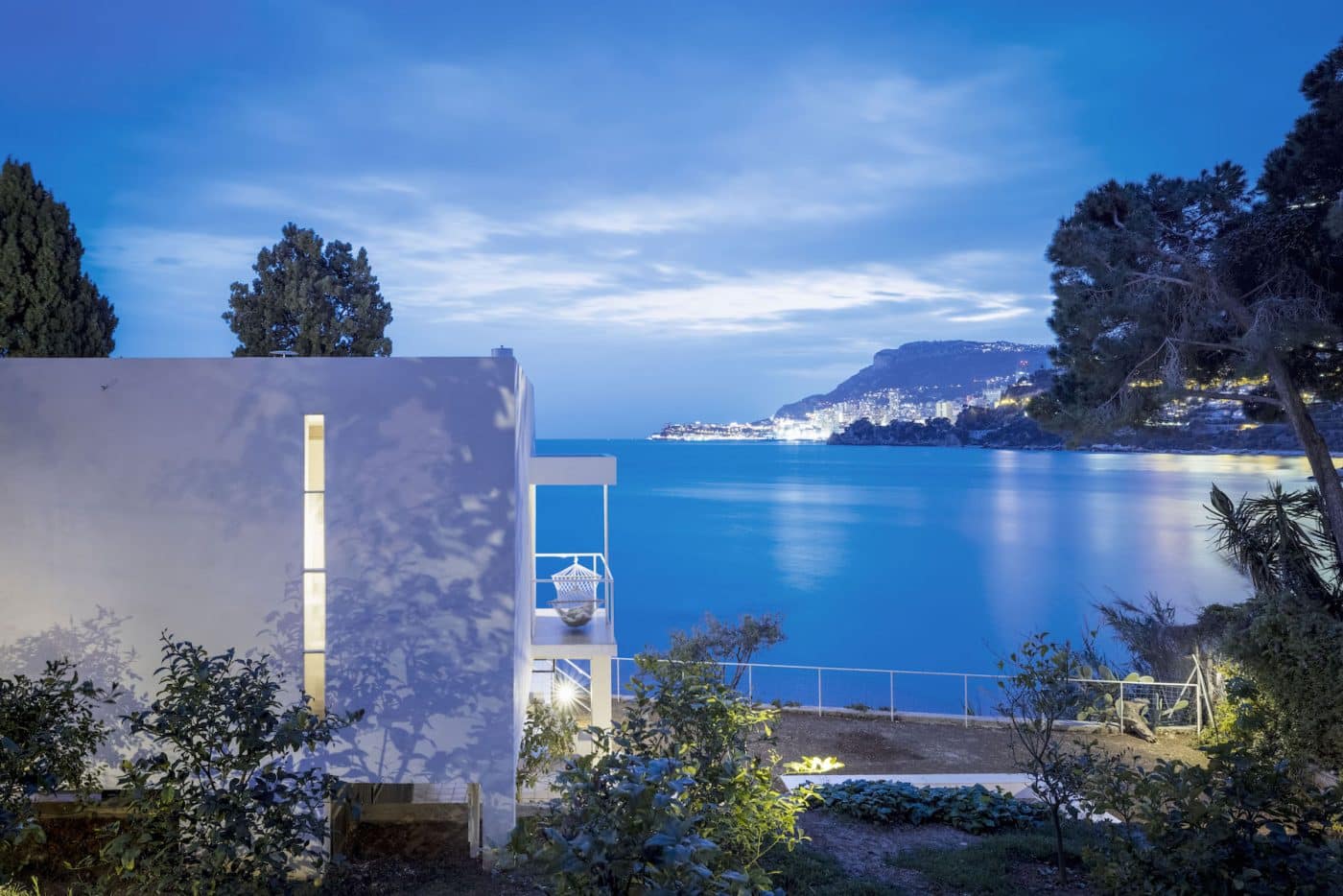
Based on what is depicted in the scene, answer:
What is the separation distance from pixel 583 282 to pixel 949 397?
4970 centimetres

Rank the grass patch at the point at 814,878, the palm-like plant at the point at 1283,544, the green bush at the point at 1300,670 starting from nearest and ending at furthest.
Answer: the grass patch at the point at 814,878, the green bush at the point at 1300,670, the palm-like plant at the point at 1283,544

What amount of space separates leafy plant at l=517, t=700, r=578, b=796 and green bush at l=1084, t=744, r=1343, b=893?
17.8 ft

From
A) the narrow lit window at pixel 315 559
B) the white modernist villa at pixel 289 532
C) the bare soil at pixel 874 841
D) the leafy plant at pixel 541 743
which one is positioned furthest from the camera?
the leafy plant at pixel 541 743

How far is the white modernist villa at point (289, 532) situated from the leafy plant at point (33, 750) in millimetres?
1071

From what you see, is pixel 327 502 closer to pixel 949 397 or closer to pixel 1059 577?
pixel 1059 577

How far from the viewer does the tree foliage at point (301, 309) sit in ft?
46.2

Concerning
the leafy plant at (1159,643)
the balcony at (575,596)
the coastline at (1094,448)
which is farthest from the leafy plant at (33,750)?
the leafy plant at (1159,643)

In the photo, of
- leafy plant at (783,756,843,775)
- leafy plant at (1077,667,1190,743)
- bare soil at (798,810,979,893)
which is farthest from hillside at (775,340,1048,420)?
bare soil at (798,810,979,893)

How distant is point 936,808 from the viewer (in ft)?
24.8

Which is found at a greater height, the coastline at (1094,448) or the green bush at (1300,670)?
the coastline at (1094,448)

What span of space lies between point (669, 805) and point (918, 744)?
35.2ft

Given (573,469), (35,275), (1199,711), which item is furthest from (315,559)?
(1199,711)

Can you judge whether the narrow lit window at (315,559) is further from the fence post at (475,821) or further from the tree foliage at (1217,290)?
the tree foliage at (1217,290)

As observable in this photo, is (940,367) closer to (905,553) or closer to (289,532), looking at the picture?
(905,553)
